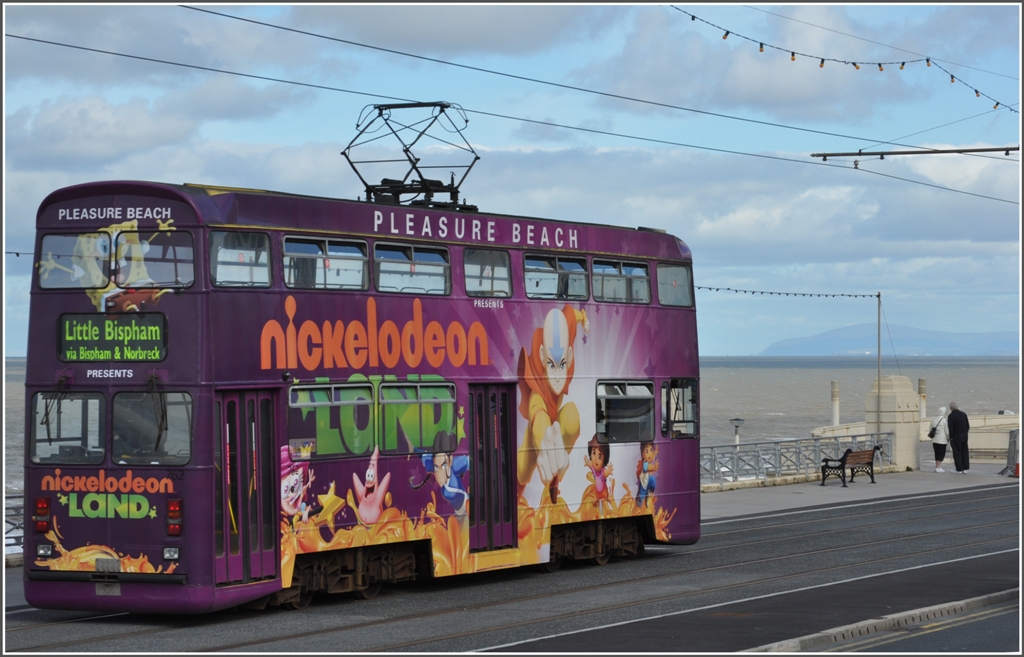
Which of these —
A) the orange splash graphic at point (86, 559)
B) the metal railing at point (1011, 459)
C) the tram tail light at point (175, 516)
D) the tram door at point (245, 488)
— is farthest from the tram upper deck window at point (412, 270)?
the metal railing at point (1011, 459)

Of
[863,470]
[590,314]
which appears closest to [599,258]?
[590,314]

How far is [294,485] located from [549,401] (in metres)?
4.61

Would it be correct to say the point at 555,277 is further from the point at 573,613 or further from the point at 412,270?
the point at 573,613

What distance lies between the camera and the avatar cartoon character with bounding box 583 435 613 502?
63.3 feet

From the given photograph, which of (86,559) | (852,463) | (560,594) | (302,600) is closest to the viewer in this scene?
(86,559)

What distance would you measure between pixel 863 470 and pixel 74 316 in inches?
970

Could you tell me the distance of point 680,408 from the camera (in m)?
20.9

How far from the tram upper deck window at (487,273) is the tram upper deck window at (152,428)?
443 cm

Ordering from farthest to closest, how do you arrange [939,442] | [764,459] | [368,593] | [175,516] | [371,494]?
1. [939,442]
2. [764,459]
3. [368,593]
4. [371,494]
5. [175,516]

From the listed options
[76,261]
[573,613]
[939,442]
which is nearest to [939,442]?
[939,442]

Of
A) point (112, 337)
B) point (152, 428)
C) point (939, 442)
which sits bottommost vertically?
point (939, 442)

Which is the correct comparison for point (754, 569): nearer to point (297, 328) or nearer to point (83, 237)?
point (297, 328)

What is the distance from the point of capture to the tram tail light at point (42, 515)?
14555 millimetres

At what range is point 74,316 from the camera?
14594 millimetres
